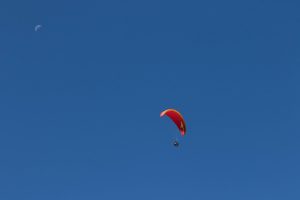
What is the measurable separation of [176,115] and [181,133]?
83.7 inches

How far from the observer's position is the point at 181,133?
410 ft

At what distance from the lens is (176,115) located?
124938 millimetres
